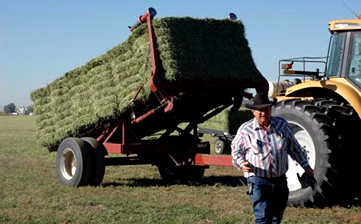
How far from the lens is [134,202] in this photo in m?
9.10

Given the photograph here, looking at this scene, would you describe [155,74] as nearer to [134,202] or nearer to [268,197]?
[134,202]

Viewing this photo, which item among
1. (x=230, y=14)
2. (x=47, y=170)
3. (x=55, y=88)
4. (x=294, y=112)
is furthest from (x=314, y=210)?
(x=47, y=170)

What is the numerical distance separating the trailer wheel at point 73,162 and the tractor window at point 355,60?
473cm

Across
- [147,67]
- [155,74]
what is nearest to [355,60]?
[155,74]

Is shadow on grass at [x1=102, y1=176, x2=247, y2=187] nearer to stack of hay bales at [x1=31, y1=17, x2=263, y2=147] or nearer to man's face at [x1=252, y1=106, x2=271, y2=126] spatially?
stack of hay bales at [x1=31, y1=17, x2=263, y2=147]

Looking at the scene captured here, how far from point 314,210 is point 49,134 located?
5.90 metres

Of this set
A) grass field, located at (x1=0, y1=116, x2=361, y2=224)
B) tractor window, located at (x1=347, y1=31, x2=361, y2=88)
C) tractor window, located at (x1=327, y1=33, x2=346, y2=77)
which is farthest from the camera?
tractor window, located at (x1=327, y1=33, x2=346, y2=77)

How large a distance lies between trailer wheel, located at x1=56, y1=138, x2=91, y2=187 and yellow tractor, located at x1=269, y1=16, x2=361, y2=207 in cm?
359

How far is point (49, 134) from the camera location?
12.1m

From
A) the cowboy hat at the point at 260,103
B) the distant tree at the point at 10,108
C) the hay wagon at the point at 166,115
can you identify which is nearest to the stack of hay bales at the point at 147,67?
the hay wagon at the point at 166,115

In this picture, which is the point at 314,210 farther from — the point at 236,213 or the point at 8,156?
the point at 8,156

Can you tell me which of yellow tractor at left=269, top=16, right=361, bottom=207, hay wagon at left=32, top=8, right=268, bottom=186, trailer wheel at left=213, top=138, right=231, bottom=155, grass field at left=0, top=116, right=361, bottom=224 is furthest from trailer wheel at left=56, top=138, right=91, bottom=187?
trailer wheel at left=213, top=138, right=231, bottom=155

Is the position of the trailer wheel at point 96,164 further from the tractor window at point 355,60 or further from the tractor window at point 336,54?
the tractor window at point 355,60

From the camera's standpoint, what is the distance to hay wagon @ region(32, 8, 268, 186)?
9.71 meters
